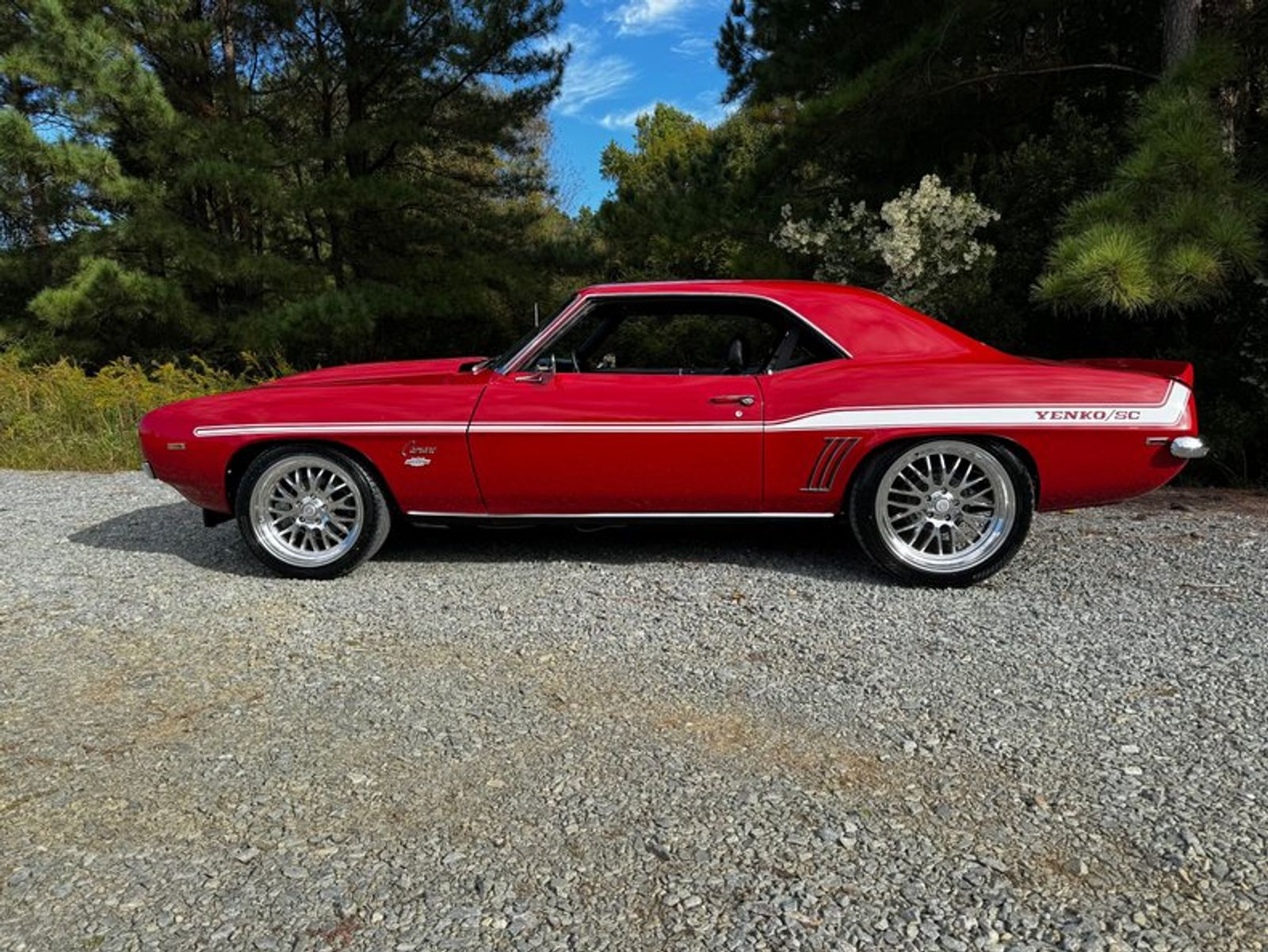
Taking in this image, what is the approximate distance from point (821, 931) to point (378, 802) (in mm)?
1119

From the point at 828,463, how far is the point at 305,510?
2396mm

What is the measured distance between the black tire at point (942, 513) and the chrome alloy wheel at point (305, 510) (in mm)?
2302

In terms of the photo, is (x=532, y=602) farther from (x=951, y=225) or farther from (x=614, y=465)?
(x=951, y=225)

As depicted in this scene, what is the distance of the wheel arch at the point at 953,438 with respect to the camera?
392 cm

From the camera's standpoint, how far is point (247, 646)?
132 inches

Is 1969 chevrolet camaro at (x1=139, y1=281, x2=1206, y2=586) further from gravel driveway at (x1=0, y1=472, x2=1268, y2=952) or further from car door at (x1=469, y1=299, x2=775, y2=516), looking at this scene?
gravel driveway at (x1=0, y1=472, x2=1268, y2=952)

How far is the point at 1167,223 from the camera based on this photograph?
568cm

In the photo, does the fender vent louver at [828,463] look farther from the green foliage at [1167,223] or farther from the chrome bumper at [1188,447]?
the green foliage at [1167,223]

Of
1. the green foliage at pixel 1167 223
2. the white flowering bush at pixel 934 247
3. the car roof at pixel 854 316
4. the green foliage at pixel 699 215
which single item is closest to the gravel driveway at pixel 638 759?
the car roof at pixel 854 316

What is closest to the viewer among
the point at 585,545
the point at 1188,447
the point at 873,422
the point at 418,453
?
the point at 1188,447

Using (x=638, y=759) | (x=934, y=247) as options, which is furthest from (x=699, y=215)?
(x=638, y=759)

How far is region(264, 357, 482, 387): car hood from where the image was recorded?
173 inches

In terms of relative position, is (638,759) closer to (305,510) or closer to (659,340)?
(305,510)

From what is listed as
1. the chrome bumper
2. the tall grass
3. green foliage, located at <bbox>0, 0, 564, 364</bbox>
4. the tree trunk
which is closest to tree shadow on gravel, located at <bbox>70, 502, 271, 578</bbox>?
the tall grass
